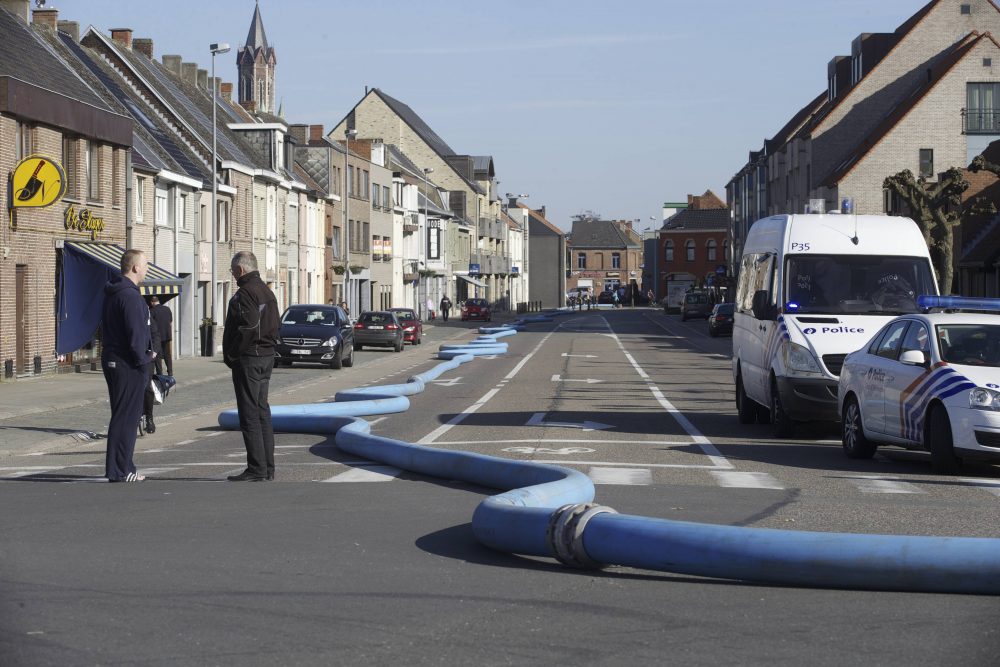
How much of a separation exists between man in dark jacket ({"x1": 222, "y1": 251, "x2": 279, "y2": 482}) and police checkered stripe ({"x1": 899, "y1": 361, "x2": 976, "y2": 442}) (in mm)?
5780

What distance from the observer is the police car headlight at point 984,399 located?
1237 centimetres

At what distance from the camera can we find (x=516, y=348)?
50.6 m

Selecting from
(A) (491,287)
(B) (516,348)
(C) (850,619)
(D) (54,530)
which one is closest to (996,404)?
(C) (850,619)

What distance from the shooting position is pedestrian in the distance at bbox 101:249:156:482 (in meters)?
11.8

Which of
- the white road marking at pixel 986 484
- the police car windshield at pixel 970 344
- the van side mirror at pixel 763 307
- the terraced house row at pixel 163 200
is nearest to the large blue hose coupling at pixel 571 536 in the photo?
the white road marking at pixel 986 484

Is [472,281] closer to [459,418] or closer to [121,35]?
[121,35]

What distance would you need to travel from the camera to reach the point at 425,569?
24.7 ft

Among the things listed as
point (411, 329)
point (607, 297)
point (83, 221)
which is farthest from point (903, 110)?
point (607, 297)

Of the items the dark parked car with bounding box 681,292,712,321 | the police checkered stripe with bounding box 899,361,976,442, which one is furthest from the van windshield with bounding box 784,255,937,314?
→ the dark parked car with bounding box 681,292,712,321

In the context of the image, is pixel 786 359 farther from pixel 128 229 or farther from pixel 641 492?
pixel 128 229

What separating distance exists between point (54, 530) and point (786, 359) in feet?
31.3

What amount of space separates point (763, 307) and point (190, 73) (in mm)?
47547

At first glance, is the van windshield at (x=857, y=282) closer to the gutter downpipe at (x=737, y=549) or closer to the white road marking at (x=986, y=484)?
the white road marking at (x=986, y=484)

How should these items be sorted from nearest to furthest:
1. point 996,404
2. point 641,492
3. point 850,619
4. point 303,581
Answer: point 850,619 → point 303,581 → point 641,492 → point 996,404
